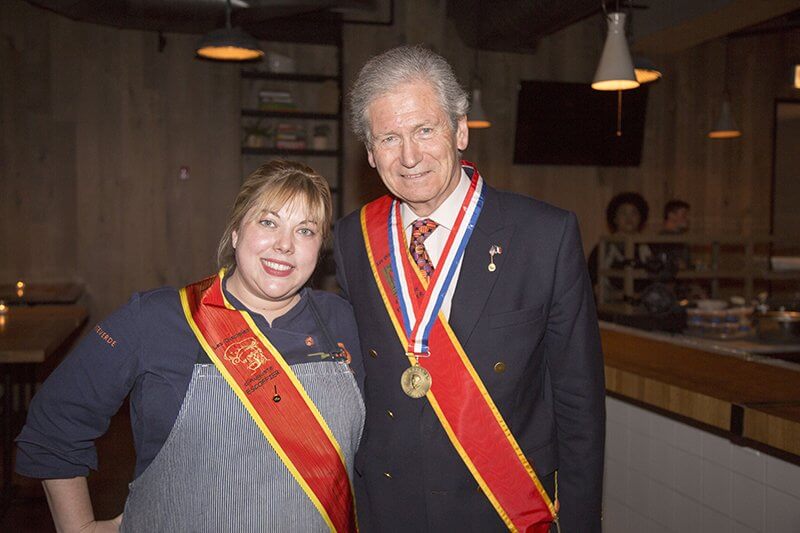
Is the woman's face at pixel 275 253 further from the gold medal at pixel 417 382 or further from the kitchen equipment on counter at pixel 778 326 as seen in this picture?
the kitchen equipment on counter at pixel 778 326

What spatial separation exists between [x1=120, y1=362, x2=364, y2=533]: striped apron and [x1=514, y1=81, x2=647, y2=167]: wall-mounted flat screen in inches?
233

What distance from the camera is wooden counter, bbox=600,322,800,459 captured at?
208 cm

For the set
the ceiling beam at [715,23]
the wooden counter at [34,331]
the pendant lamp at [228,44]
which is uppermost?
the ceiling beam at [715,23]

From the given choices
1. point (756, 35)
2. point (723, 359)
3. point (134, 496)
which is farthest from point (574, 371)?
point (756, 35)

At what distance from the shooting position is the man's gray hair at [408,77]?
1.62m

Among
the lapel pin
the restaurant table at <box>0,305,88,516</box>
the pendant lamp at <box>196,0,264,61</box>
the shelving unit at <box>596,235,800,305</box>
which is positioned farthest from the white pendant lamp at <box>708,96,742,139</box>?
the lapel pin

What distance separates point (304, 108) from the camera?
21.4ft

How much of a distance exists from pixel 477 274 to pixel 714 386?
1.20 m

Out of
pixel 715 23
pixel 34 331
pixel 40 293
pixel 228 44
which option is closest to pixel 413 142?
pixel 34 331

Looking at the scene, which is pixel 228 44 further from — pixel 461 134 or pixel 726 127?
pixel 726 127

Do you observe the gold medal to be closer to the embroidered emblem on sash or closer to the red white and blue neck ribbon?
the red white and blue neck ribbon

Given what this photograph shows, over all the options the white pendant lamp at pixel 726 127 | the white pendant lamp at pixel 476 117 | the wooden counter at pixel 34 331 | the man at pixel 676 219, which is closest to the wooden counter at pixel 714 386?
the wooden counter at pixel 34 331

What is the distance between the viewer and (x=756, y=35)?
302 inches

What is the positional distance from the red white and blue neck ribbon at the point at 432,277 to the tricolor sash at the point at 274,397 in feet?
0.86
